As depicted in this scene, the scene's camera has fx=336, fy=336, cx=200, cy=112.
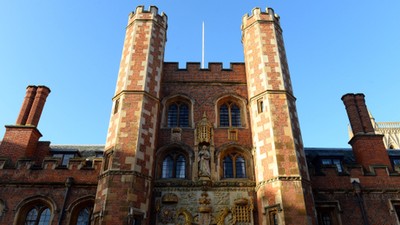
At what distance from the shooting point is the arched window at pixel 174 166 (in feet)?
49.3

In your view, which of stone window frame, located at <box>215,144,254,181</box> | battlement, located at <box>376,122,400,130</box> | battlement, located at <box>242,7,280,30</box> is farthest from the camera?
battlement, located at <box>376,122,400,130</box>

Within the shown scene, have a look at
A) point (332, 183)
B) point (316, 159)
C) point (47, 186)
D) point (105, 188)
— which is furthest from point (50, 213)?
point (316, 159)

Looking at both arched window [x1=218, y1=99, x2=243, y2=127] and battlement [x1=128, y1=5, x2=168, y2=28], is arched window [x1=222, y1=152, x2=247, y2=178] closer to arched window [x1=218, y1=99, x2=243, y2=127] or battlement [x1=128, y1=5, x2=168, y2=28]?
arched window [x1=218, y1=99, x2=243, y2=127]

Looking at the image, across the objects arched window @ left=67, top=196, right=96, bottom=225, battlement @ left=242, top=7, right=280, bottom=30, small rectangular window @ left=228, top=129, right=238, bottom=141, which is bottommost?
arched window @ left=67, top=196, right=96, bottom=225

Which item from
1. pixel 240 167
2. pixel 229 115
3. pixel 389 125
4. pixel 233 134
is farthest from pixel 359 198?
pixel 389 125

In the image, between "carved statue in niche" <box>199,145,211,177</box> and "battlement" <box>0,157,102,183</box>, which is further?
"battlement" <box>0,157,102,183</box>

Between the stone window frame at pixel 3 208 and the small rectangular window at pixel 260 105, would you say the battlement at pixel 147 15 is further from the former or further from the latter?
the stone window frame at pixel 3 208

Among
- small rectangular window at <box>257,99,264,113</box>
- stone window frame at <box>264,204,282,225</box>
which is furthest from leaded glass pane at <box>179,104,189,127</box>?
stone window frame at <box>264,204,282,225</box>

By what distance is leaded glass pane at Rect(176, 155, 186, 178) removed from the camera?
49.2 feet

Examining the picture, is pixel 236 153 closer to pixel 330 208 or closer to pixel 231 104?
pixel 231 104

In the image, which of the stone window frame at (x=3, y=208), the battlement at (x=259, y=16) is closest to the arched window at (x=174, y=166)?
the stone window frame at (x=3, y=208)

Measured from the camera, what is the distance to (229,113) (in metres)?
17.2

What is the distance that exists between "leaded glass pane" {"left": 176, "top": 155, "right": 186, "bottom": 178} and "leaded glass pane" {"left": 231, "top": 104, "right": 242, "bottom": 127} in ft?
10.6

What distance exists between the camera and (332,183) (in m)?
15.2
